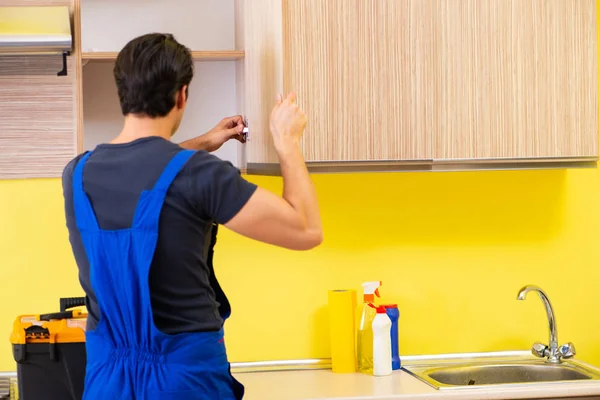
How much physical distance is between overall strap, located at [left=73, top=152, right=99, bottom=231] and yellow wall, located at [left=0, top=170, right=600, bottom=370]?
3.19 feet

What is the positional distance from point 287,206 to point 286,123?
0.34 m

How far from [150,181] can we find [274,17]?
75 centimetres

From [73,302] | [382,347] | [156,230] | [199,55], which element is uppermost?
[199,55]

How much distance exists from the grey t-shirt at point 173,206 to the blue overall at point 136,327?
18 mm

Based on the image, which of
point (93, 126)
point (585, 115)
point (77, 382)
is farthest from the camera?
point (93, 126)

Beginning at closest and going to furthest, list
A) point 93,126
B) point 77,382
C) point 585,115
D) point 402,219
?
point 77,382
point 585,115
point 93,126
point 402,219

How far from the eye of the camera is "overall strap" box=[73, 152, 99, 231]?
171cm

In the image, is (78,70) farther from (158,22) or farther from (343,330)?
(343,330)

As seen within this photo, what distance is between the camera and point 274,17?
224 cm

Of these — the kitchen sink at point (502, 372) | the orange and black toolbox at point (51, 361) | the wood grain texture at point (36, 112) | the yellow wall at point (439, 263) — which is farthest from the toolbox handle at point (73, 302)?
the kitchen sink at point (502, 372)

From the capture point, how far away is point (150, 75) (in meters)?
1.73

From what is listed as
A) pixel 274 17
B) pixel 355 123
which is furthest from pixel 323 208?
pixel 274 17

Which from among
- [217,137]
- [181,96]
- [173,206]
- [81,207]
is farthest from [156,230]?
[217,137]

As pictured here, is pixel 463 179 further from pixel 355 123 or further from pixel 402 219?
pixel 355 123
